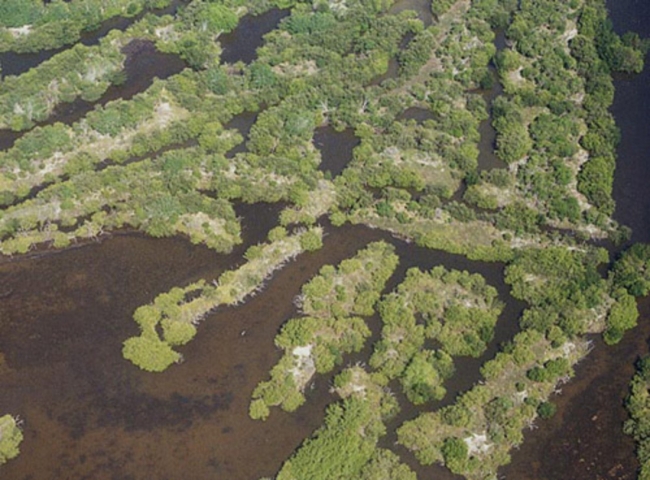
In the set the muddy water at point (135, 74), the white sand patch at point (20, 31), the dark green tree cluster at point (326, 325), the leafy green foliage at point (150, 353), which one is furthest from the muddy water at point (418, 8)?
the leafy green foliage at point (150, 353)

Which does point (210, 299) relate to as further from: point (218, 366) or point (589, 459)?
point (589, 459)

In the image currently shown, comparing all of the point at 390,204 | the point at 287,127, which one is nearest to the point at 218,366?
the point at 390,204

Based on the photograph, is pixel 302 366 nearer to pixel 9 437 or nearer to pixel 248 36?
pixel 9 437

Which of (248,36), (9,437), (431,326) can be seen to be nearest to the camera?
(9,437)

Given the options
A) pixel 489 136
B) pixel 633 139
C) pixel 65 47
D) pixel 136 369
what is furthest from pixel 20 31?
pixel 633 139

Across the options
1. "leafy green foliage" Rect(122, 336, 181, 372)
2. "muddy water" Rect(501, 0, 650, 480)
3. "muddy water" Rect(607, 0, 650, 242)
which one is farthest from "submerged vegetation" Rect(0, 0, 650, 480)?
"muddy water" Rect(607, 0, 650, 242)

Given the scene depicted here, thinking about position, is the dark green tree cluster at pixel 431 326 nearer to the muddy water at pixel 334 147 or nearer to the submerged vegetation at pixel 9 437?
the muddy water at pixel 334 147

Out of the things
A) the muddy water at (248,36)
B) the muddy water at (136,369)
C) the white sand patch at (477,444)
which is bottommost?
the muddy water at (136,369)

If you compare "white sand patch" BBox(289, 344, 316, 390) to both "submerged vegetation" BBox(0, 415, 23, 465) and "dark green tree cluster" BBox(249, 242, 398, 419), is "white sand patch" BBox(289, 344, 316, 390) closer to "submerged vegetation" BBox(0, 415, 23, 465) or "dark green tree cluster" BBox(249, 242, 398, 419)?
"dark green tree cluster" BBox(249, 242, 398, 419)
